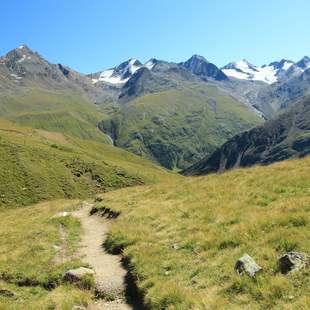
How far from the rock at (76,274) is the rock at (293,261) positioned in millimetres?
8568

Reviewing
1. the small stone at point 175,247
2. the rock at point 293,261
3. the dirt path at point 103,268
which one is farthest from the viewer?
the small stone at point 175,247

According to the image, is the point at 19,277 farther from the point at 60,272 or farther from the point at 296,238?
the point at 296,238

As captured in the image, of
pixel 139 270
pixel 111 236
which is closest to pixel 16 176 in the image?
pixel 111 236

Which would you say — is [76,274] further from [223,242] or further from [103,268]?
[223,242]

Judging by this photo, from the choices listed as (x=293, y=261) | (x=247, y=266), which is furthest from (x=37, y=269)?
(x=293, y=261)

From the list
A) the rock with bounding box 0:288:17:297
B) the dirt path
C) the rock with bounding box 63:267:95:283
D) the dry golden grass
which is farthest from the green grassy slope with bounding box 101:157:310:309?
the rock with bounding box 0:288:17:297

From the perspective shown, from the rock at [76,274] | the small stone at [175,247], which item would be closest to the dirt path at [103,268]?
the rock at [76,274]

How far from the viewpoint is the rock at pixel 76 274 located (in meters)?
16.5

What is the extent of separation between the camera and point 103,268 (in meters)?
18.1

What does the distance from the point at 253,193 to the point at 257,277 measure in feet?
35.7

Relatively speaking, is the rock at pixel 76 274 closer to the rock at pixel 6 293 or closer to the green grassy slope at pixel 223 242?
the green grassy slope at pixel 223 242

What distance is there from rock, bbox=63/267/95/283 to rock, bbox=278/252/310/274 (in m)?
8.57

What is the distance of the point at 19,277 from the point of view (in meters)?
18.4

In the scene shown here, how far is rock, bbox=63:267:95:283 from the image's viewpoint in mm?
16453
